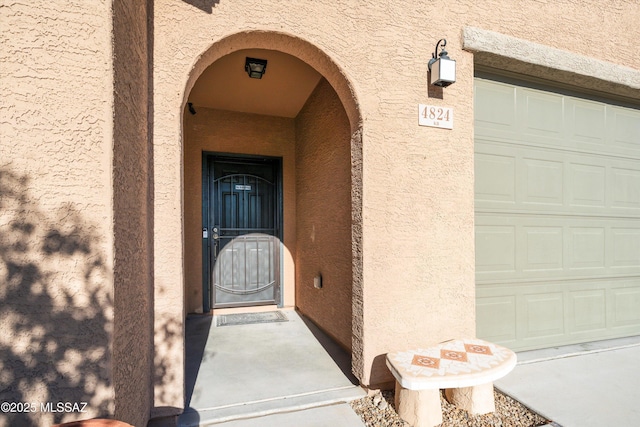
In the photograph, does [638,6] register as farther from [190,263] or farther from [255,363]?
[190,263]

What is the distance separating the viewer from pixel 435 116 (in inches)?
97.3

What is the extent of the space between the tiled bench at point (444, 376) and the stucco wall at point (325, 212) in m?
0.85

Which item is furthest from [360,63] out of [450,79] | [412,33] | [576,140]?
Result: [576,140]

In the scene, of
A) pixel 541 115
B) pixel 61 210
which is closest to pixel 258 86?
pixel 61 210

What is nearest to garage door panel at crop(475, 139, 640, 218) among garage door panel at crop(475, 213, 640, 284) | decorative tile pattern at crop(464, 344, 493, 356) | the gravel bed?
garage door panel at crop(475, 213, 640, 284)

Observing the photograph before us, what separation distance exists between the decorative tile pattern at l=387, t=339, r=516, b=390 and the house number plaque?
66.2 inches

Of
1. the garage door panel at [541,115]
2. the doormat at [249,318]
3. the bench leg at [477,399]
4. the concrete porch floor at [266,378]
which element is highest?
the garage door panel at [541,115]

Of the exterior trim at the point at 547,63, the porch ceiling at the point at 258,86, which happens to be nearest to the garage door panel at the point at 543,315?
the exterior trim at the point at 547,63

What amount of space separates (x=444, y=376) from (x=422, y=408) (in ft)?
0.96

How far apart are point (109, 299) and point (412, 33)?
2631 millimetres

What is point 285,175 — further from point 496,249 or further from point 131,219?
point 131,219

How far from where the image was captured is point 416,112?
243cm

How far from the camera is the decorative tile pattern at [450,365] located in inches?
73.5

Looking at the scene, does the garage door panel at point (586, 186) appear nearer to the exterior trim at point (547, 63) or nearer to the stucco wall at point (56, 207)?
the exterior trim at point (547, 63)
